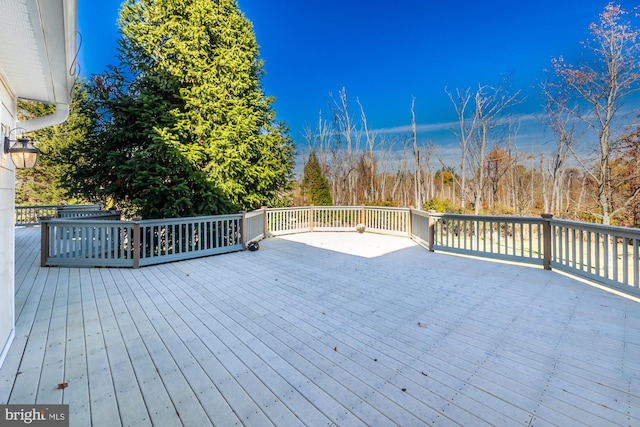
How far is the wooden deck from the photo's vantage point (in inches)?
65.1

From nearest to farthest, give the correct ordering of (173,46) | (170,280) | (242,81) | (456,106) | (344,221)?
(170,280), (173,46), (242,81), (344,221), (456,106)

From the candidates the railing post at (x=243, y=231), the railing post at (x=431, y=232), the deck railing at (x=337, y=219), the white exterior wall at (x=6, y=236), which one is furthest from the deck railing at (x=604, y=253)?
the white exterior wall at (x=6, y=236)

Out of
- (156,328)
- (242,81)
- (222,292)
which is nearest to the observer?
(156,328)

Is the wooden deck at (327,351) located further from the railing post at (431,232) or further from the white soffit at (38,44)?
the white soffit at (38,44)

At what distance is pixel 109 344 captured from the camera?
2.42 meters

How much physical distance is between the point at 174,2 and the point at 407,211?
349 inches

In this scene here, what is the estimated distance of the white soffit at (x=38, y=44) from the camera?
179 cm

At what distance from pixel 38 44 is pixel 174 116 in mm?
5548

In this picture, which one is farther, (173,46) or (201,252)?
(173,46)

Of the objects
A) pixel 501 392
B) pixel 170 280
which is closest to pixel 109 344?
pixel 170 280

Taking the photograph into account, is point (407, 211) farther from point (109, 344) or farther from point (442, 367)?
point (109, 344)

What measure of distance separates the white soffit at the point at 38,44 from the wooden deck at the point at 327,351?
2.46 m

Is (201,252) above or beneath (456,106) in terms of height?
beneath

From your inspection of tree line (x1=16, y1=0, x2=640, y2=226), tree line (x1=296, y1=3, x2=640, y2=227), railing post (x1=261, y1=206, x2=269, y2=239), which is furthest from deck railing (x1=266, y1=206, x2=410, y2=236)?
tree line (x1=296, y1=3, x2=640, y2=227)
